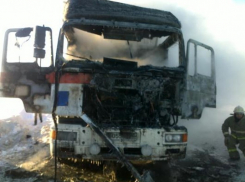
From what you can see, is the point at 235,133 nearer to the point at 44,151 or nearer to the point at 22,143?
the point at 44,151

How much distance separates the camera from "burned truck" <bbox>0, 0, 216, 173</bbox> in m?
3.30

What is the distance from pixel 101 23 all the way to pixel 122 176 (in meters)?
2.52

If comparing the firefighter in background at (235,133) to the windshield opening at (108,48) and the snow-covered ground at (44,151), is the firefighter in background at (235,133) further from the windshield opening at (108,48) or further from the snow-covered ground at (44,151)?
the windshield opening at (108,48)

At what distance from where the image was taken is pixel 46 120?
8.98 meters

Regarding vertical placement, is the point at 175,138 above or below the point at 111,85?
below

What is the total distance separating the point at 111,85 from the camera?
146 inches

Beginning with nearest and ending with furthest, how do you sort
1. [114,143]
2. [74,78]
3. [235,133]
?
[114,143]
[74,78]
[235,133]

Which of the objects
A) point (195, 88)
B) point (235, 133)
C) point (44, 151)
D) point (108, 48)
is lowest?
point (44, 151)

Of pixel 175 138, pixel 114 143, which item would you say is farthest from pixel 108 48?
pixel 175 138

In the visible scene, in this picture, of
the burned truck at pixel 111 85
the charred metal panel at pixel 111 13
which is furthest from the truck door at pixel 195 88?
the charred metal panel at pixel 111 13

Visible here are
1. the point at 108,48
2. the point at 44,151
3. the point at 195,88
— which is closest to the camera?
the point at 195,88

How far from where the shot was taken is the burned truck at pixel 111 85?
3305 mm

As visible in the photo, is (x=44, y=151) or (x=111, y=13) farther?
(x=44, y=151)

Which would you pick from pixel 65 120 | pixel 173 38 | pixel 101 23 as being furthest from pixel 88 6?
pixel 65 120
